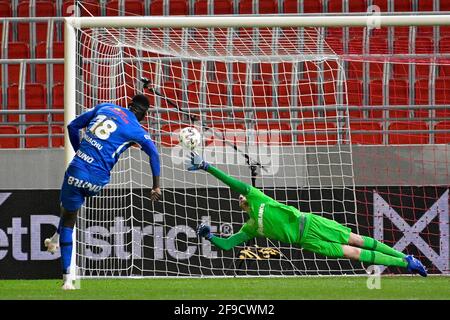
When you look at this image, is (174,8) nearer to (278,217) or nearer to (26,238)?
(26,238)

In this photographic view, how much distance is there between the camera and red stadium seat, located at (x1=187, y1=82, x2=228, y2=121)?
14.8 m

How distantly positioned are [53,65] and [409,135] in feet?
17.3

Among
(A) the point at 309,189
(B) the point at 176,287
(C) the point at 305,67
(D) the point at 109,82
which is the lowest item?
(B) the point at 176,287

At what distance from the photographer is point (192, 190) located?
14.1 metres

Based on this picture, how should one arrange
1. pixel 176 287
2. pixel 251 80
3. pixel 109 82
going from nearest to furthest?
pixel 176 287 < pixel 109 82 < pixel 251 80

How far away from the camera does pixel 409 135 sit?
50.3ft

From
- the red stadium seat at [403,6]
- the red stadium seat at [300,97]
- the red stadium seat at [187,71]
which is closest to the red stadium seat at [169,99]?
the red stadium seat at [187,71]

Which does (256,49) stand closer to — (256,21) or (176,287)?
(256,21)

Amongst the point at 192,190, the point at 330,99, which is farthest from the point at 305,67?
the point at 192,190

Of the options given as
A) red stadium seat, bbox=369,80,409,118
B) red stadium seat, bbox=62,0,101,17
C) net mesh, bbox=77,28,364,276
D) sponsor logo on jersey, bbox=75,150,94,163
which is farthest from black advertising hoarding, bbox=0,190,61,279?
red stadium seat, bbox=62,0,101,17

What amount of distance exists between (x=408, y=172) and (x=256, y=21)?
3288 millimetres

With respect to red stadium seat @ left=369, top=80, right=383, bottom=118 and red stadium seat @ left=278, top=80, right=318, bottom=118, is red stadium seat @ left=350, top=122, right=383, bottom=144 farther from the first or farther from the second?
red stadium seat @ left=278, top=80, right=318, bottom=118

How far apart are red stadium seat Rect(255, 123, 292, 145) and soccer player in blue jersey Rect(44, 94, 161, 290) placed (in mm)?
3746

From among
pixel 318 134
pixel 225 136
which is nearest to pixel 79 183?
Answer: pixel 225 136
